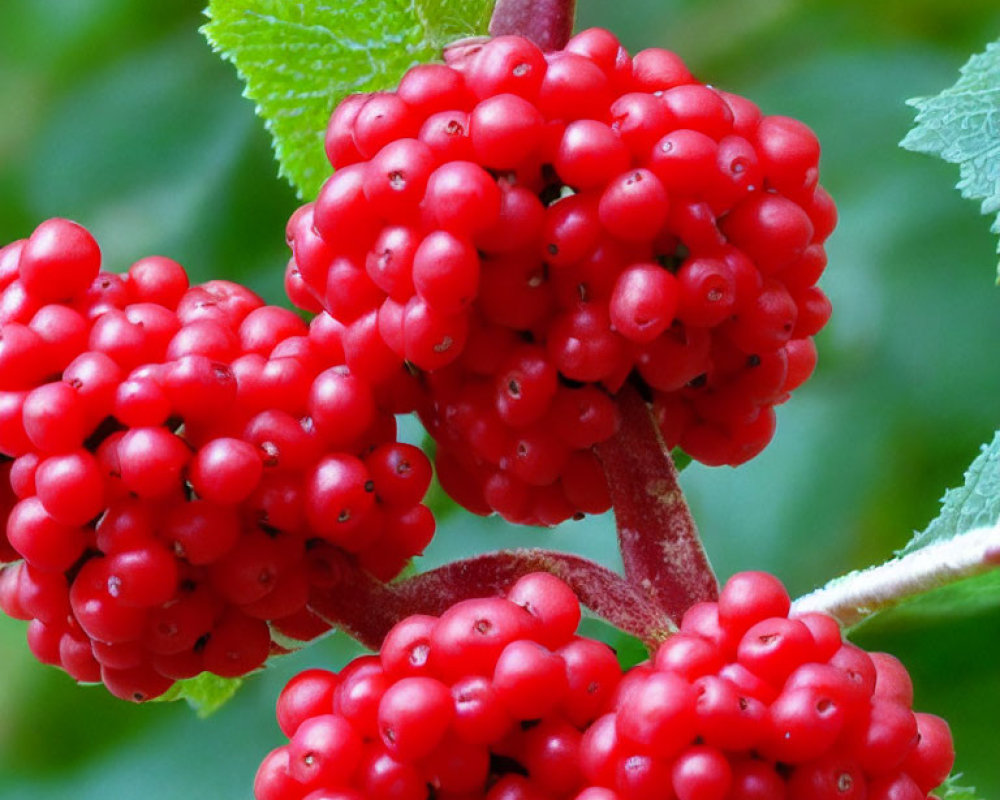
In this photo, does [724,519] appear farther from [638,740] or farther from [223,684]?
[638,740]

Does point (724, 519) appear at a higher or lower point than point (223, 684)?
lower

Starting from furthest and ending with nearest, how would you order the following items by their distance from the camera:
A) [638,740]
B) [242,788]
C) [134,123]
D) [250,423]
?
1. [134,123]
2. [242,788]
3. [250,423]
4. [638,740]

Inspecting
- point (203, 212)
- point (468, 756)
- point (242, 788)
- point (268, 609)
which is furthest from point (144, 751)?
point (468, 756)

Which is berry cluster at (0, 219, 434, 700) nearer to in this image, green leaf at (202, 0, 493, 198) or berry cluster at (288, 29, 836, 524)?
berry cluster at (288, 29, 836, 524)

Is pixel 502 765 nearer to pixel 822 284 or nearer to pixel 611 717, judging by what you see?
pixel 611 717

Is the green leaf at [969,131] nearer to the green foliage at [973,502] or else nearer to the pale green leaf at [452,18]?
the green foliage at [973,502]

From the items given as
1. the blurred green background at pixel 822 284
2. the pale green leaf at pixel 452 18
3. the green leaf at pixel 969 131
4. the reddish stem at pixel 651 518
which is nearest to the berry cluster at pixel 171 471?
the reddish stem at pixel 651 518

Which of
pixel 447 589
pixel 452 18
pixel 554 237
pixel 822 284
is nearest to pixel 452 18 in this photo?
pixel 452 18
